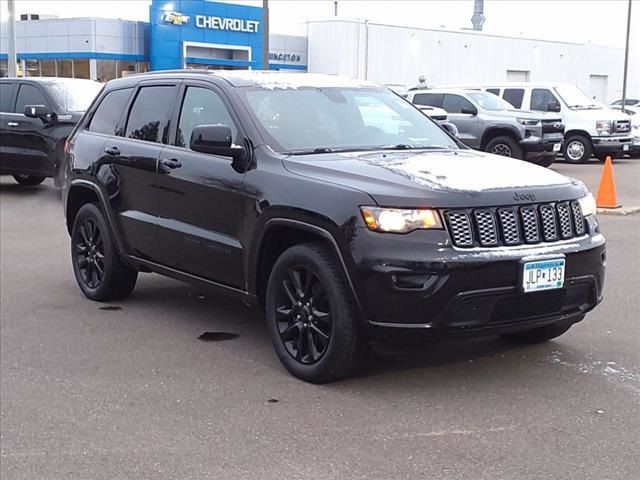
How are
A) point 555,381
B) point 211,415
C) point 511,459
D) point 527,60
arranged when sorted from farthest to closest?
point 527,60
point 555,381
point 211,415
point 511,459

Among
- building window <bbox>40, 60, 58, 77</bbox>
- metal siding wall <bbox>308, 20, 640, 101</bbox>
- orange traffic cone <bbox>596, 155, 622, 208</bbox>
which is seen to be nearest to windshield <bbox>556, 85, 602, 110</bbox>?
orange traffic cone <bbox>596, 155, 622, 208</bbox>

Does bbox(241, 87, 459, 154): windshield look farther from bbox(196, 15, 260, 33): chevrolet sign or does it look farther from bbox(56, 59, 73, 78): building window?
bbox(56, 59, 73, 78): building window

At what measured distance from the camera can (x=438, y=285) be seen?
15.2 feet

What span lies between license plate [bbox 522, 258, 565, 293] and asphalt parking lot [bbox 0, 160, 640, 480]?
0.61 metres

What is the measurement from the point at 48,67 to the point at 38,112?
36.3 metres

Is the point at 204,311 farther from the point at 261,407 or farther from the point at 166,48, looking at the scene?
the point at 166,48

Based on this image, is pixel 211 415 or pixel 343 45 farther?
pixel 343 45

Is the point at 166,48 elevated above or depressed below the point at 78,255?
above

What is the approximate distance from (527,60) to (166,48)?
23.5 meters

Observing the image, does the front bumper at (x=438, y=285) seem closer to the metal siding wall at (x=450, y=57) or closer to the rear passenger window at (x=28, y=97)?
the rear passenger window at (x=28, y=97)

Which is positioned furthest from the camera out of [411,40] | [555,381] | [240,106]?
[411,40]

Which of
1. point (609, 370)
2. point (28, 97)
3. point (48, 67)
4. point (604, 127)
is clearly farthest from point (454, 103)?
point (48, 67)

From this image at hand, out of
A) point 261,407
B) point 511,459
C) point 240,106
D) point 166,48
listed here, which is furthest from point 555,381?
point 166,48

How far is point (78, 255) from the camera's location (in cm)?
757
